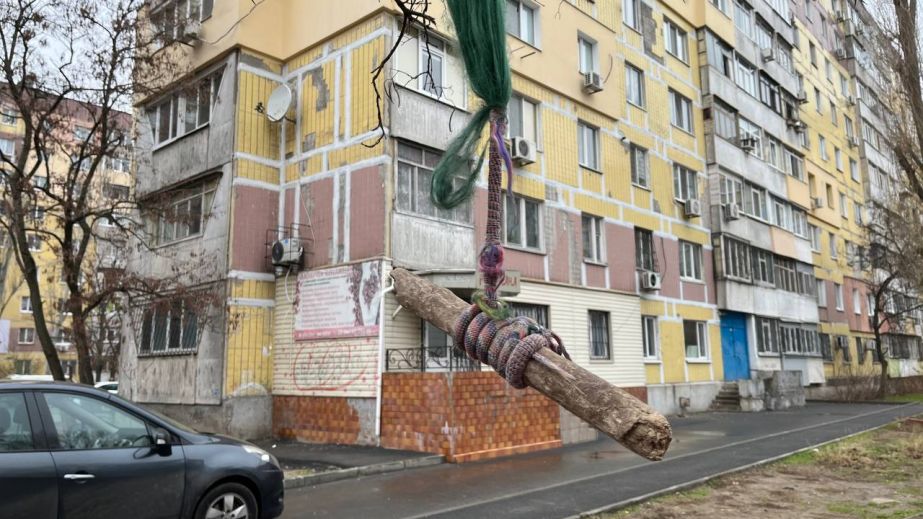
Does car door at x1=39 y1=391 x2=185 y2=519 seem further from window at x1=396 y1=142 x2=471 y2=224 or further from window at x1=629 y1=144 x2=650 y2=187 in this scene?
Answer: window at x1=629 y1=144 x2=650 y2=187

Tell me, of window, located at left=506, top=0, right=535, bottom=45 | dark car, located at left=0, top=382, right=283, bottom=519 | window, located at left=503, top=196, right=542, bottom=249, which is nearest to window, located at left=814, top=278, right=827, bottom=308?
window, located at left=503, top=196, right=542, bottom=249

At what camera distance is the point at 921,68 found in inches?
606

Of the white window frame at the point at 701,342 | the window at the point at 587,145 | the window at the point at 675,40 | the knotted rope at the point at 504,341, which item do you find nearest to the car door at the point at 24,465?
the knotted rope at the point at 504,341

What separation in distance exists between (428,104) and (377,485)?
9157 millimetres

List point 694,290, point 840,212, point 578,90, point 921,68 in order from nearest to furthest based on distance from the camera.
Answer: point 921,68 → point 578,90 → point 694,290 → point 840,212

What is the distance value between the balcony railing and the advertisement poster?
76cm

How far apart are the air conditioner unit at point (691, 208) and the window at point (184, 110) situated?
16.6m

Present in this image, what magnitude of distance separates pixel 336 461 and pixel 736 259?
20.3m

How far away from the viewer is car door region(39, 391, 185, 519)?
5.75m

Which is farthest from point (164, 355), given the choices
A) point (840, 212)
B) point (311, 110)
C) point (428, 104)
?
point (840, 212)

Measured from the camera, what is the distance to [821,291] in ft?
120

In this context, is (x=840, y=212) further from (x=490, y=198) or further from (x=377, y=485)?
(x=490, y=198)

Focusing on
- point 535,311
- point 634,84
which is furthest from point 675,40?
point 535,311

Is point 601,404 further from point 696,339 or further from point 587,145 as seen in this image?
point 696,339
